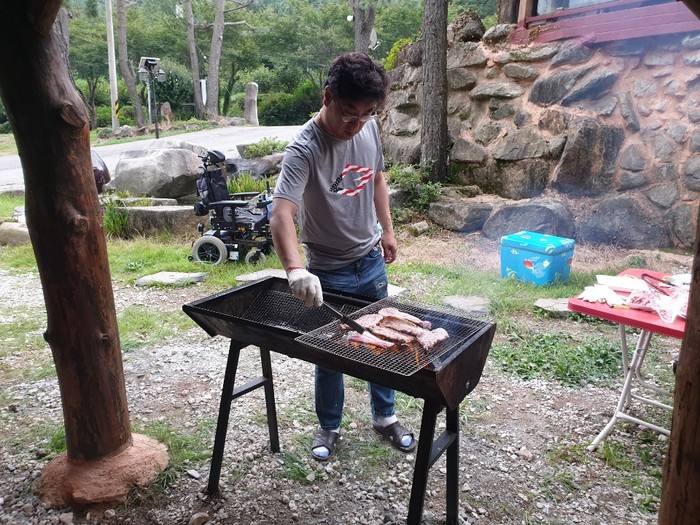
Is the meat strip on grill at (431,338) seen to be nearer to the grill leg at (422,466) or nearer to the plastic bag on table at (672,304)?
the grill leg at (422,466)

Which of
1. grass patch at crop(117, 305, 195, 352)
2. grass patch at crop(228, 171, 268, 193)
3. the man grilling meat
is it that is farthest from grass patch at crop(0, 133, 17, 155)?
the man grilling meat

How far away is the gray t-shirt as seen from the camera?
250 centimetres

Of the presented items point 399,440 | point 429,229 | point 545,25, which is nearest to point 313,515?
point 399,440

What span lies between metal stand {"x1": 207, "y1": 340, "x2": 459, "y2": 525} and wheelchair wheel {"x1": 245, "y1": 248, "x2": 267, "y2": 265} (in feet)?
12.0

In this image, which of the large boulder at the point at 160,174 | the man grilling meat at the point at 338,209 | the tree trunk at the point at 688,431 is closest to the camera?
the tree trunk at the point at 688,431

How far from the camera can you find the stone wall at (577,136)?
6.15 m

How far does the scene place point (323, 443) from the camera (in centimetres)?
298

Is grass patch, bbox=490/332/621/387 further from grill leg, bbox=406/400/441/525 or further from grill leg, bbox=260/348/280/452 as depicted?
grill leg, bbox=406/400/441/525

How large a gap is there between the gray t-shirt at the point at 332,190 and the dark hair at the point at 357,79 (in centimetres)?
28

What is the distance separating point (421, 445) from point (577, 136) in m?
5.81

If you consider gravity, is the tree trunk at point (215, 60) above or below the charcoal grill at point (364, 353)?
above

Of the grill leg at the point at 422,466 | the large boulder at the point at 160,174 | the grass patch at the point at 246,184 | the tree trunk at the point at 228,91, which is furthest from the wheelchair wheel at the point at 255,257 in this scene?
the tree trunk at the point at 228,91

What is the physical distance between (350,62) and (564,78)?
5549mm

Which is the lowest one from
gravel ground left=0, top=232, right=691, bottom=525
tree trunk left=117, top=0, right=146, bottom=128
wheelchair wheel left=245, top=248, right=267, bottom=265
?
gravel ground left=0, top=232, right=691, bottom=525
